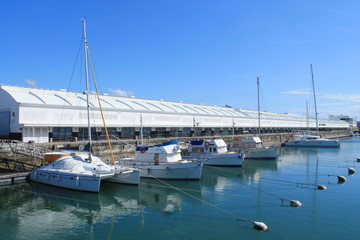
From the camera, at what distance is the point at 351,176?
120ft

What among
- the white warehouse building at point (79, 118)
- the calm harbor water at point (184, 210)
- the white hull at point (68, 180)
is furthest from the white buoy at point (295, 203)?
the white warehouse building at point (79, 118)

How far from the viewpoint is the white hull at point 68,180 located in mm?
27212

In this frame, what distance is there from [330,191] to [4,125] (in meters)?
45.3

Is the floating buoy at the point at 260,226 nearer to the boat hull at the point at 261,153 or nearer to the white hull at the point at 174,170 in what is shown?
the white hull at the point at 174,170

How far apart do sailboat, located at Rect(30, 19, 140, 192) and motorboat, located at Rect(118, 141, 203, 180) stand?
411 cm

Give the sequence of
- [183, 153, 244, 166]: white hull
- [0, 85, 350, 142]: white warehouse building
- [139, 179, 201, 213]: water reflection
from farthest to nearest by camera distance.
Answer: [183, 153, 244, 166]: white hull → [0, 85, 350, 142]: white warehouse building → [139, 179, 201, 213]: water reflection

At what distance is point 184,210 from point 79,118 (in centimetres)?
3316

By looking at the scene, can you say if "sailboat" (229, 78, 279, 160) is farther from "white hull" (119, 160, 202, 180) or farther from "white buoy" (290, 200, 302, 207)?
"white buoy" (290, 200, 302, 207)

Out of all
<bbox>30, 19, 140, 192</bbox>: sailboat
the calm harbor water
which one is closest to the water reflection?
the calm harbor water

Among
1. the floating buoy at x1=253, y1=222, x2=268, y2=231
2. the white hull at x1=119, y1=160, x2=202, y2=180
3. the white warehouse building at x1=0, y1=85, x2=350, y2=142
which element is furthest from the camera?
the white warehouse building at x1=0, y1=85, x2=350, y2=142

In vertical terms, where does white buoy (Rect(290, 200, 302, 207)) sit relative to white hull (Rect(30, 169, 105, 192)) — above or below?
below

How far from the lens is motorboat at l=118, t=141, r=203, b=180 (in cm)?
3406

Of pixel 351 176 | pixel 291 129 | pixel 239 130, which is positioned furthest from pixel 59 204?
pixel 291 129

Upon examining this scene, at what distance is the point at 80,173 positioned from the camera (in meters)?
28.1
